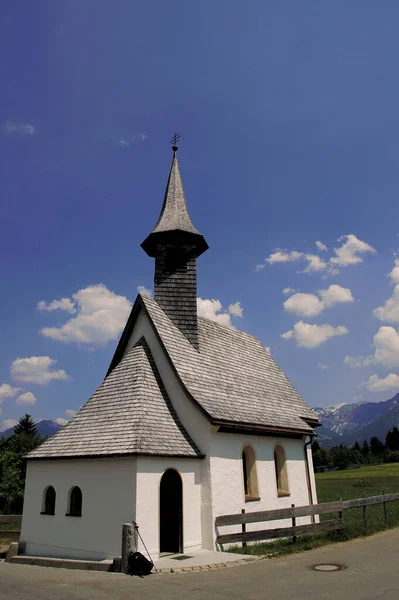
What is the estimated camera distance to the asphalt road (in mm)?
7973

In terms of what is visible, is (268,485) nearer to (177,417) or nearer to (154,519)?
(177,417)

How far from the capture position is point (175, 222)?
64.1ft

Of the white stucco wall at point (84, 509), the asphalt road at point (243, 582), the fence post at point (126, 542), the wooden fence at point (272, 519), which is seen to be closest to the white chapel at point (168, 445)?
the white stucco wall at point (84, 509)

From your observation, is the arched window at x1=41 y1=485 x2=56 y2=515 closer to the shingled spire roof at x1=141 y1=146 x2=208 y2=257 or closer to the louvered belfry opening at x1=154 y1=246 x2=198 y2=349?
the louvered belfry opening at x1=154 y1=246 x2=198 y2=349

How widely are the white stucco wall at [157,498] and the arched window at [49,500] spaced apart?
11.8 ft

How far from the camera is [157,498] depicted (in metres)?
12.2

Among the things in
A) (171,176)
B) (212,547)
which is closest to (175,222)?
Result: (171,176)

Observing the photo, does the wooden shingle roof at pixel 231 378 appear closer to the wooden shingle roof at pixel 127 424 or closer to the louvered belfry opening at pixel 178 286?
the louvered belfry opening at pixel 178 286

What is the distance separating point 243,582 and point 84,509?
18.0 feet

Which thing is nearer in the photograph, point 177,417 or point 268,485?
point 177,417

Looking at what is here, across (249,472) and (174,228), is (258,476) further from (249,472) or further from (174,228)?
(174,228)

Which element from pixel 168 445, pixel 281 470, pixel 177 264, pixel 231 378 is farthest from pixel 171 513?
pixel 177 264

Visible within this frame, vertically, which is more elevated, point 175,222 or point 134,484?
point 175,222

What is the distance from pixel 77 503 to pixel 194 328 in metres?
7.66
